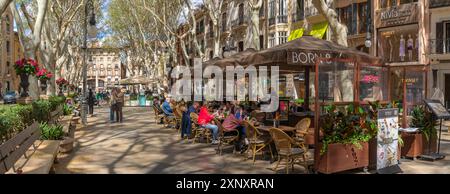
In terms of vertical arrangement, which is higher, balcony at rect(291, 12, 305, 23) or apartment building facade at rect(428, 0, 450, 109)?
A: balcony at rect(291, 12, 305, 23)

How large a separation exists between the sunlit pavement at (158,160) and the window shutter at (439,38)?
491 inches

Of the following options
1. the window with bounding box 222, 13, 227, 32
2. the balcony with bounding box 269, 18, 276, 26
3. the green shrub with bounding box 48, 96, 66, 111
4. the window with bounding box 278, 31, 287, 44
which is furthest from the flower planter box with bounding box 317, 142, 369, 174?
the window with bounding box 222, 13, 227, 32

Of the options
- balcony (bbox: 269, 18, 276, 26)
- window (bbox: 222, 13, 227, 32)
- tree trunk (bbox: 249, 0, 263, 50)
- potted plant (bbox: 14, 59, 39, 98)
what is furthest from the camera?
window (bbox: 222, 13, 227, 32)

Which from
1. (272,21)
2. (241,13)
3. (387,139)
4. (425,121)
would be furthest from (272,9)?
(387,139)

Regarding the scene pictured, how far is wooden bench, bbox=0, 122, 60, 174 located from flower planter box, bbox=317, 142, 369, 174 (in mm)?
4278

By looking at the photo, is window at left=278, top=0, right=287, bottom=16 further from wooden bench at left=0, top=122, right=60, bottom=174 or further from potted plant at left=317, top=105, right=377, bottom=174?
wooden bench at left=0, top=122, right=60, bottom=174

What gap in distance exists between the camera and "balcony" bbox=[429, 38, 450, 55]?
22.0 meters

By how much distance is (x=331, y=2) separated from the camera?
18.2 meters

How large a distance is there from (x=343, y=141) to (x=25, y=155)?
17.2ft

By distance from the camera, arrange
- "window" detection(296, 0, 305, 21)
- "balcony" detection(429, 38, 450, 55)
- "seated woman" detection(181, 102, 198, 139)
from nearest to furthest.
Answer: "seated woman" detection(181, 102, 198, 139), "balcony" detection(429, 38, 450, 55), "window" detection(296, 0, 305, 21)

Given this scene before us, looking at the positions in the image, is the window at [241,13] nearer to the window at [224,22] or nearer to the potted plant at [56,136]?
the window at [224,22]
